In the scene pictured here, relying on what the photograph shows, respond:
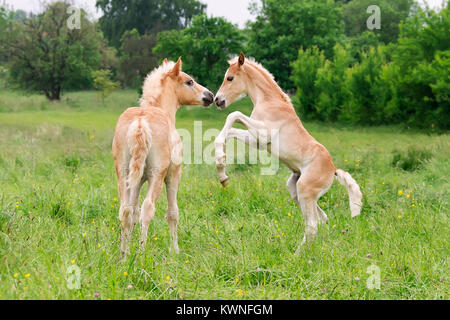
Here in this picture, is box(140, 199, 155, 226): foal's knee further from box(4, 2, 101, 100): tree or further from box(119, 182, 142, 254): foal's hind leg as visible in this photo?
box(4, 2, 101, 100): tree

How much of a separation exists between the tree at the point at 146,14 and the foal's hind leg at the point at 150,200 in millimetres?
46765

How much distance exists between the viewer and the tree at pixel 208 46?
1084 inches

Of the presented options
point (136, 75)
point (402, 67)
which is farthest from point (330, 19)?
point (136, 75)

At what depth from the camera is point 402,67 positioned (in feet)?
58.0

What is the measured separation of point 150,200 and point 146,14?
49106 millimetres

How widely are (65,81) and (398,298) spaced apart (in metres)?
37.6

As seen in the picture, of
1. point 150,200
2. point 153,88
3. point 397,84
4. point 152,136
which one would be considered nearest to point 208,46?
point 397,84

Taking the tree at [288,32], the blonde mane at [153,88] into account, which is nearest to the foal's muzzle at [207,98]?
the blonde mane at [153,88]

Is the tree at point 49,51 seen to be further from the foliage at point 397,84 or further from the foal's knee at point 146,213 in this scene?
the foal's knee at point 146,213

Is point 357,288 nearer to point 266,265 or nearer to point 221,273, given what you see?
point 266,265

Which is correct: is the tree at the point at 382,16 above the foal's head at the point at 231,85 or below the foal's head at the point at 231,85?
above

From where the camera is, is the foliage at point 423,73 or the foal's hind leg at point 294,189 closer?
the foal's hind leg at point 294,189

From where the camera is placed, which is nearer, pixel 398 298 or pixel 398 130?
pixel 398 298
